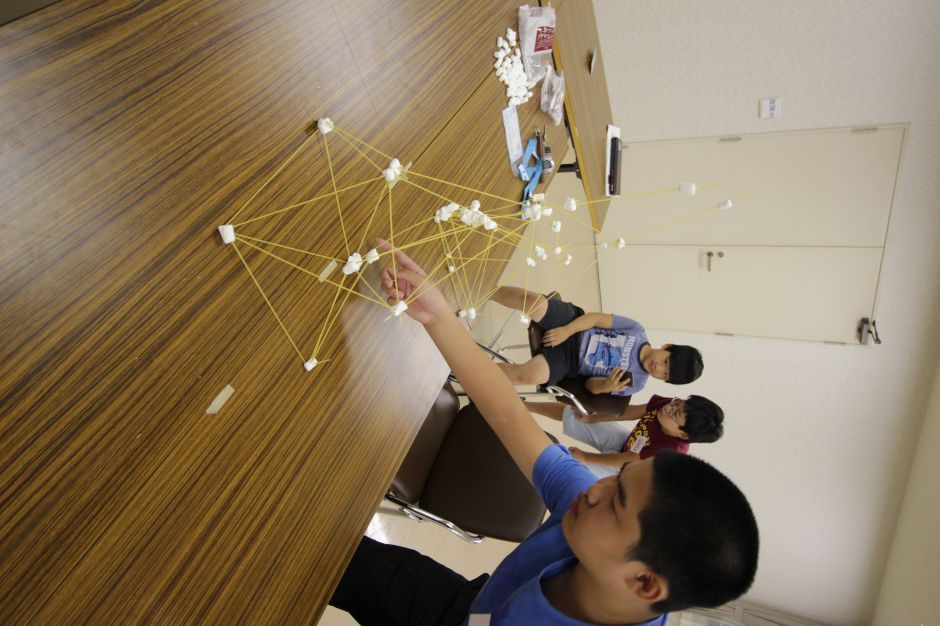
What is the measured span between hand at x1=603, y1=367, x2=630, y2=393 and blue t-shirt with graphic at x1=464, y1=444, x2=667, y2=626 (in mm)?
938

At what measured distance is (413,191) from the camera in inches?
45.2

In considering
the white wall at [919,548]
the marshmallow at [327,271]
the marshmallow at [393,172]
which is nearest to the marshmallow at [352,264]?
the marshmallow at [327,271]

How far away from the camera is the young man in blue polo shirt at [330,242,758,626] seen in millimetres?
809

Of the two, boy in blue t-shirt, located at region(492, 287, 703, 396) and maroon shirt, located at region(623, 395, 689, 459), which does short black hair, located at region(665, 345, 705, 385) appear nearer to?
boy in blue t-shirt, located at region(492, 287, 703, 396)

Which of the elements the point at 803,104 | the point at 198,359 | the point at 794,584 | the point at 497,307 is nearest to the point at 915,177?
the point at 803,104

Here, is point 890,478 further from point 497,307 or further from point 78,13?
point 78,13

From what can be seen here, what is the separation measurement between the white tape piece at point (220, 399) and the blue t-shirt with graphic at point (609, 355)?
1588 mm

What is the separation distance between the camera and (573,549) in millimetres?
914

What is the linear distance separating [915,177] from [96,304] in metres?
3.61

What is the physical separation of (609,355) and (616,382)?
0.42ft

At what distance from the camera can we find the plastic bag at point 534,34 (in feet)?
4.83

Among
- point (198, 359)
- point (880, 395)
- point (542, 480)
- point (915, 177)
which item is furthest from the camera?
point (880, 395)

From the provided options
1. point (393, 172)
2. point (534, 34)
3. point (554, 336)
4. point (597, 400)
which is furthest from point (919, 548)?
point (393, 172)

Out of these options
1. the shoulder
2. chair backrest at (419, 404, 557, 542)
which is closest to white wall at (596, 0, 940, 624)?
chair backrest at (419, 404, 557, 542)
